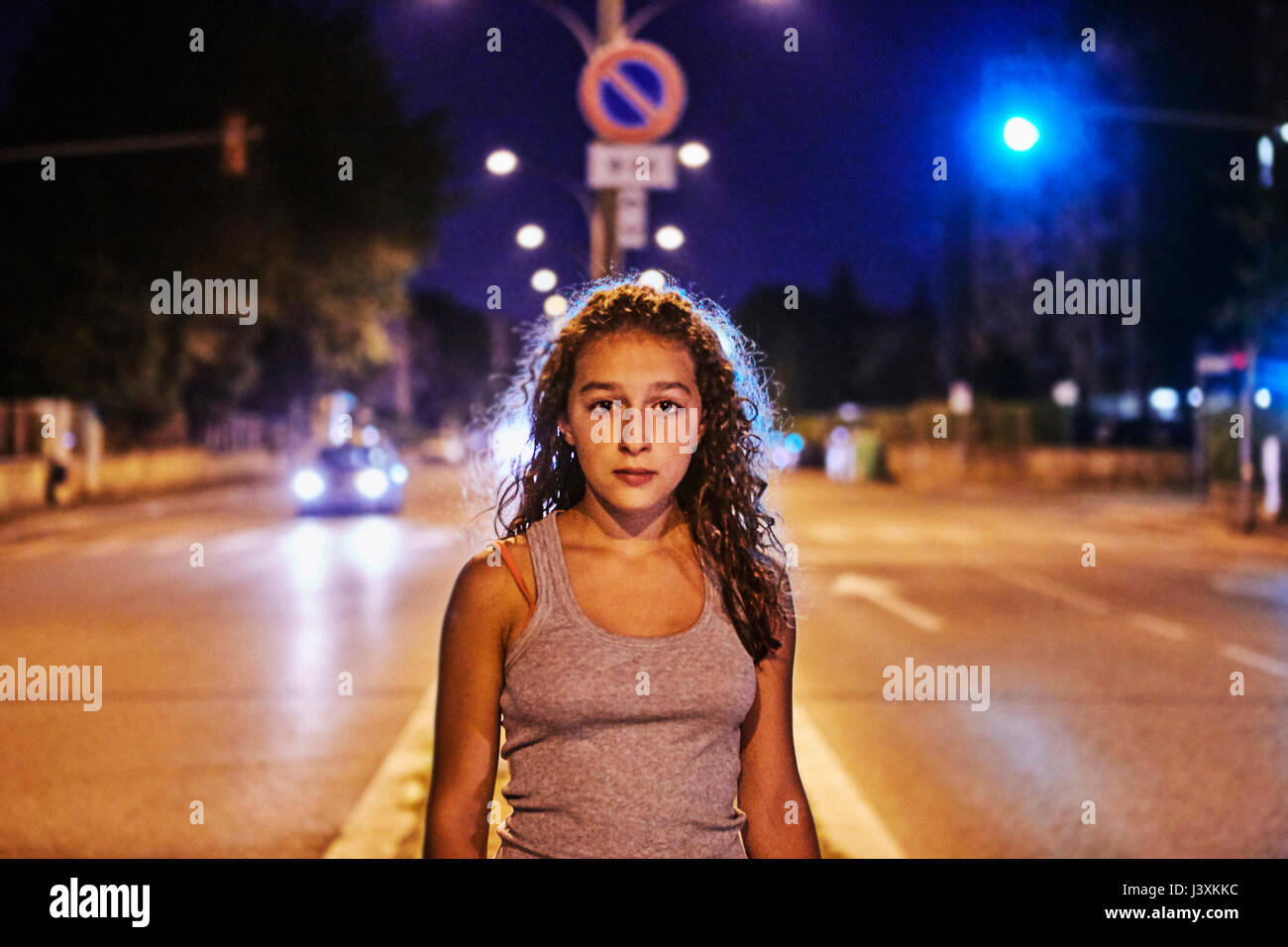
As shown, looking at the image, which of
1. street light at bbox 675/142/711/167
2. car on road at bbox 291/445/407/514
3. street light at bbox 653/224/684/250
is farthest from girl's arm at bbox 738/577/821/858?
car on road at bbox 291/445/407/514

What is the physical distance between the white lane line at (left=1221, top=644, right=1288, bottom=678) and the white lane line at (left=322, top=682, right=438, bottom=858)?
21.2 ft

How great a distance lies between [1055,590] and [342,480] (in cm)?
1739

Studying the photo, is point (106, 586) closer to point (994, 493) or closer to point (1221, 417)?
point (1221, 417)

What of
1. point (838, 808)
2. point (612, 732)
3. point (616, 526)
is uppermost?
point (616, 526)

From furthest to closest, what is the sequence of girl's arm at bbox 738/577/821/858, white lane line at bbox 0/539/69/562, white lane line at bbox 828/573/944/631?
white lane line at bbox 0/539/69/562, white lane line at bbox 828/573/944/631, girl's arm at bbox 738/577/821/858

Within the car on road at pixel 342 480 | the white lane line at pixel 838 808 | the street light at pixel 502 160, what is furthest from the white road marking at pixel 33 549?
the white lane line at pixel 838 808

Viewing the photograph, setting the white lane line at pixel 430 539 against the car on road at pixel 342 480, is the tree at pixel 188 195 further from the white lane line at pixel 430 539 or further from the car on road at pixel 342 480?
the white lane line at pixel 430 539

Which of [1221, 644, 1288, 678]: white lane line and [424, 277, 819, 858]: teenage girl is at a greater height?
[424, 277, 819, 858]: teenage girl

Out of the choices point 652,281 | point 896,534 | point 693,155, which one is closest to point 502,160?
point 693,155

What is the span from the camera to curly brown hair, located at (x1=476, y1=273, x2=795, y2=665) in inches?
95.7

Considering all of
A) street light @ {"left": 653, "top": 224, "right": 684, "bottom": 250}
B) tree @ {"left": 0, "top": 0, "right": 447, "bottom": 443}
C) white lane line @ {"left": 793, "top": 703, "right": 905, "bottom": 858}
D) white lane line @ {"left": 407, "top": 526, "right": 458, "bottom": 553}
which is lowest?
white lane line @ {"left": 407, "top": 526, "right": 458, "bottom": 553}

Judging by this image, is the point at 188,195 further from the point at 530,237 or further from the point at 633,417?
the point at 633,417

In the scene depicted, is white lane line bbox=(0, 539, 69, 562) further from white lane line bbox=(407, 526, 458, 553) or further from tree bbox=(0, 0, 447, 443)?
tree bbox=(0, 0, 447, 443)

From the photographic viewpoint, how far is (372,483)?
29656 millimetres
